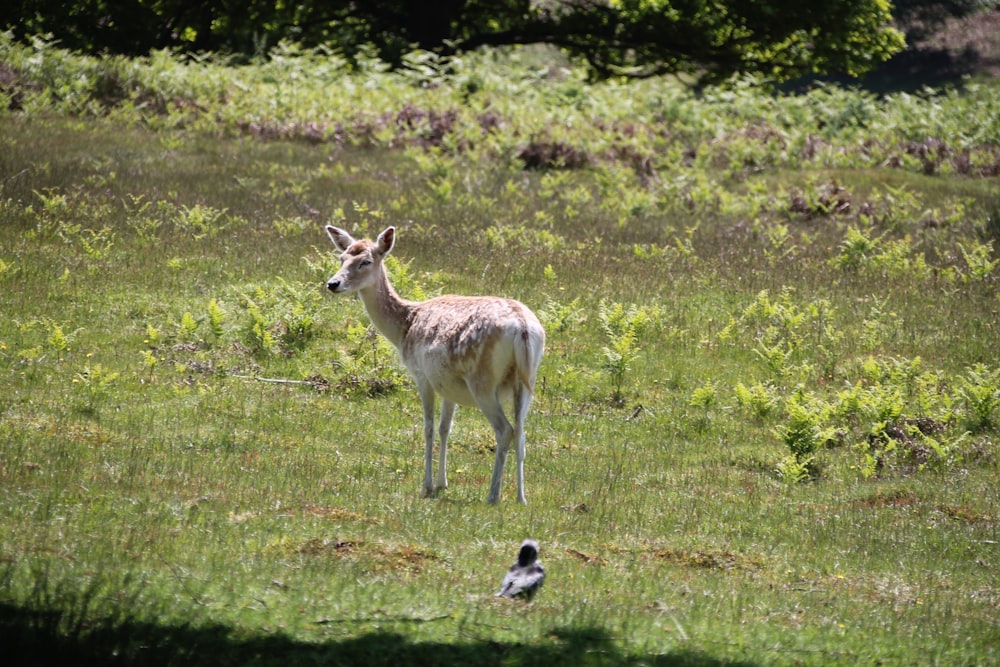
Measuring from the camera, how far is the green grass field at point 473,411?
8.24 meters

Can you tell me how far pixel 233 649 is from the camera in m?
7.32

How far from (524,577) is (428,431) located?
11.2 ft

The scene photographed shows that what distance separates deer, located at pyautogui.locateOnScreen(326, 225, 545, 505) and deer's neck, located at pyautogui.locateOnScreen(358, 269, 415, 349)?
0.39 feet

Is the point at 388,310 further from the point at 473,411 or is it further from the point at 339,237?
the point at 473,411

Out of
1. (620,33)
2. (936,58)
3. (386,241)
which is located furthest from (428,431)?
(936,58)

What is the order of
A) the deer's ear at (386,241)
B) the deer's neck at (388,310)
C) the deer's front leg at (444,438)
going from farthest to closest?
the deer's ear at (386,241), the deer's neck at (388,310), the deer's front leg at (444,438)

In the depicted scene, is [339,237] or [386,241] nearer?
[386,241]

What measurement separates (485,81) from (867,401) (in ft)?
68.9

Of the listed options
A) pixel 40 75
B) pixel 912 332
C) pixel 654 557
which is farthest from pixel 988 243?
pixel 40 75

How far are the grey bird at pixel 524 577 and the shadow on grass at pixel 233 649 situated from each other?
30.7 inches

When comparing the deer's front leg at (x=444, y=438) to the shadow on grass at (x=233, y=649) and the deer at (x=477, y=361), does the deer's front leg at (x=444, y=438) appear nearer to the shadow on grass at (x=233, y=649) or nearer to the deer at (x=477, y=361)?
the deer at (x=477, y=361)

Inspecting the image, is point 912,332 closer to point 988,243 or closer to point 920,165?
point 988,243

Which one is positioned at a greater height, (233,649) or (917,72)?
(233,649)

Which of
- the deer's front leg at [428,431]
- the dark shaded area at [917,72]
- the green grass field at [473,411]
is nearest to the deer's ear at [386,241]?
the deer's front leg at [428,431]
